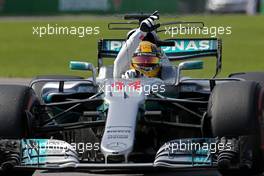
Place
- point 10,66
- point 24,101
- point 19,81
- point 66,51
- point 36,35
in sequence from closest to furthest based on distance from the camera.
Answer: point 24,101
point 19,81
point 10,66
point 66,51
point 36,35

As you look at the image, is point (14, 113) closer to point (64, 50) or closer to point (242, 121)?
point (242, 121)

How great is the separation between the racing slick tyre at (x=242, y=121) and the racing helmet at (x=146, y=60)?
5.42ft

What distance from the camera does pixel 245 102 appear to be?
7410 mm

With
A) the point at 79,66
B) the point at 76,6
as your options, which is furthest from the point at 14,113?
the point at 76,6

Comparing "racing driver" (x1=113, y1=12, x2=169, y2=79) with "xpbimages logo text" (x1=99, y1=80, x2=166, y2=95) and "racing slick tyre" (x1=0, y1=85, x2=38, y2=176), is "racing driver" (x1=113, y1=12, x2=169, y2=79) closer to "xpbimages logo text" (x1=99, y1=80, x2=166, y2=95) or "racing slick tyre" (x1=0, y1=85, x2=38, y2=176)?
"xpbimages logo text" (x1=99, y1=80, x2=166, y2=95)

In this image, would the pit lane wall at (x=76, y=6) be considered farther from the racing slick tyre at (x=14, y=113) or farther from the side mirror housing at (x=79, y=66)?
the racing slick tyre at (x=14, y=113)

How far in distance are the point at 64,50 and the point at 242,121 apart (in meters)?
18.1

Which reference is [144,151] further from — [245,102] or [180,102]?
[245,102]

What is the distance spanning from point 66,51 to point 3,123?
17243 millimetres

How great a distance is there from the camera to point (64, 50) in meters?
25.1

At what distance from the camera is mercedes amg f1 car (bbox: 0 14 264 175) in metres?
7.30

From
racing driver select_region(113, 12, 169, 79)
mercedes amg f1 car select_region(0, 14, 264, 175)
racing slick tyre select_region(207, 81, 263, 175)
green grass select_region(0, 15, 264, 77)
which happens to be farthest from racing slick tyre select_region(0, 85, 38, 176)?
green grass select_region(0, 15, 264, 77)

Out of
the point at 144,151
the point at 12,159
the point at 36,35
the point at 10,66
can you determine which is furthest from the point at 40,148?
the point at 36,35

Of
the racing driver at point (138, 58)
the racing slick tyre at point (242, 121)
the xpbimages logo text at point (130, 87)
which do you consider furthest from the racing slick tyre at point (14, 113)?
the racing slick tyre at point (242, 121)
